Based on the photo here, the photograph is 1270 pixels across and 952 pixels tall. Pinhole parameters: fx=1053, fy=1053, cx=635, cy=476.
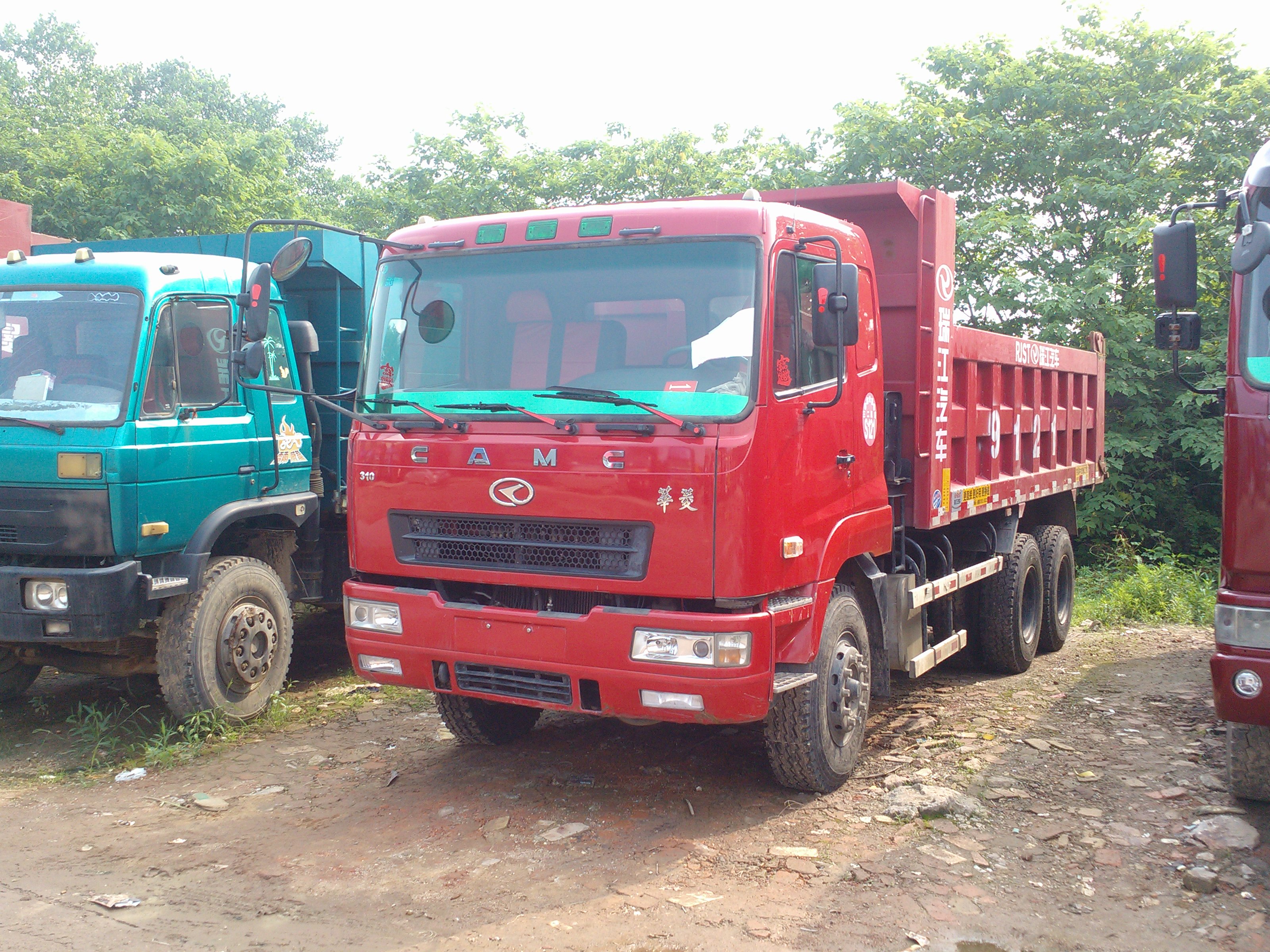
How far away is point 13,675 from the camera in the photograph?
6766 mm

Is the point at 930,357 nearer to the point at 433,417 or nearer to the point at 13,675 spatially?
the point at 433,417

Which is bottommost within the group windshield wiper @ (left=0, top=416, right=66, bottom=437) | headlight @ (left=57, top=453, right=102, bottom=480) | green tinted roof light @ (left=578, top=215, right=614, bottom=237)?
headlight @ (left=57, top=453, right=102, bottom=480)

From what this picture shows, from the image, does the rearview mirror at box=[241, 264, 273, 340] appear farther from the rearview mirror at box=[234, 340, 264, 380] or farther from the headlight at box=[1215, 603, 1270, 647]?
the headlight at box=[1215, 603, 1270, 647]

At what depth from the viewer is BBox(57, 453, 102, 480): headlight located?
214 inches

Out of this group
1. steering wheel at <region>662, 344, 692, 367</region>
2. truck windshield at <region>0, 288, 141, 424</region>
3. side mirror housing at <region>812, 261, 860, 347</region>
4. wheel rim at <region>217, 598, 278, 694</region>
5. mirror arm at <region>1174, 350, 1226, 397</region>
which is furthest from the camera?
wheel rim at <region>217, 598, 278, 694</region>

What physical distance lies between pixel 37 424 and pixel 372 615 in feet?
7.27

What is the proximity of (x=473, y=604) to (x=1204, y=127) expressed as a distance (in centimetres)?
1320

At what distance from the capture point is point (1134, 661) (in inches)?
323

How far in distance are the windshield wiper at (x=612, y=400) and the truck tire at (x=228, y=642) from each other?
277 centimetres

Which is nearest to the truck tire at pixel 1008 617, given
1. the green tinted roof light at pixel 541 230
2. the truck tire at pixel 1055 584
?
the truck tire at pixel 1055 584

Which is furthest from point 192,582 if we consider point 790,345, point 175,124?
point 175,124

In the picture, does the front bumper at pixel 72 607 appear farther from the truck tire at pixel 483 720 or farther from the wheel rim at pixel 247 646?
the truck tire at pixel 483 720

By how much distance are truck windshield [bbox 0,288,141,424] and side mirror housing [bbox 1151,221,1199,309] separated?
5079 mm

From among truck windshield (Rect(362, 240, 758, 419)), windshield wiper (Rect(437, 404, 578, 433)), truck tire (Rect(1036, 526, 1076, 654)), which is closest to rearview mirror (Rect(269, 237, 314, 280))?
truck windshield (Rect(362, 240, 758, 419))
